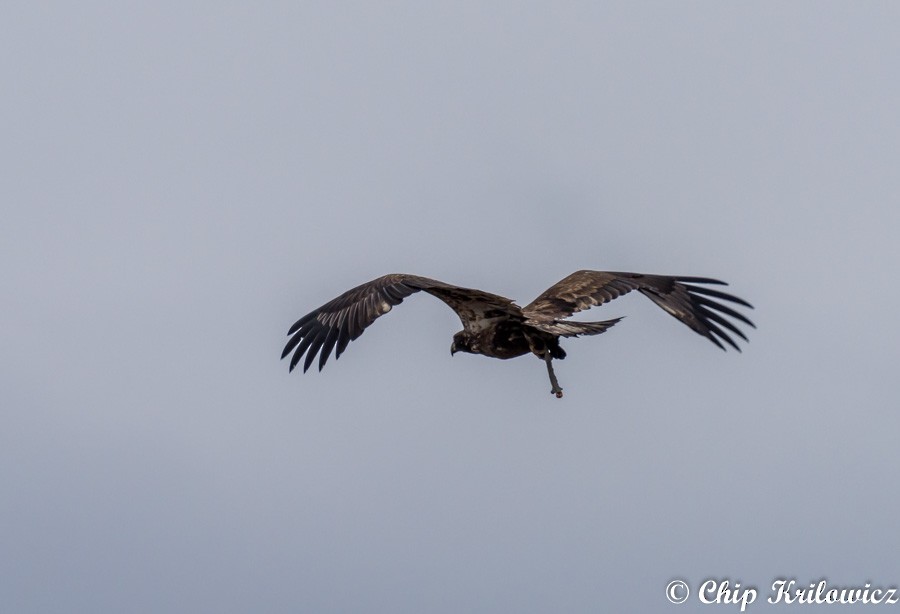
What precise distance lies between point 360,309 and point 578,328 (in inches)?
107

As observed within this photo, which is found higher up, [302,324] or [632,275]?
[632,275]

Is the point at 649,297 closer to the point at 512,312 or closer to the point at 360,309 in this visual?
the point at 512,312

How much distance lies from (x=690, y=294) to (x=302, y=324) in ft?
16.2

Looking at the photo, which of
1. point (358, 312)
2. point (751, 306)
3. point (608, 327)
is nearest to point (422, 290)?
point (358, 312)

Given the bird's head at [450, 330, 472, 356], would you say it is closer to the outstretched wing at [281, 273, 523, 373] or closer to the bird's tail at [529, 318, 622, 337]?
the outstretched wing at [281, 273, 523, 373]

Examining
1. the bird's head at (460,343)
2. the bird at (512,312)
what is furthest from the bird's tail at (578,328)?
the bird's head at (460,343)

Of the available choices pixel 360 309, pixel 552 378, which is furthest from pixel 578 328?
pixel 360 309

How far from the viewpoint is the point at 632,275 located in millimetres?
21078

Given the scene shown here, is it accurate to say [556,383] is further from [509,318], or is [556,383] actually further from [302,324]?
[302,324]

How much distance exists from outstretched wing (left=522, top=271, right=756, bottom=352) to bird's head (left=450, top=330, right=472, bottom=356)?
86cm

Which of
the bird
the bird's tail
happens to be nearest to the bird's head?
the bird

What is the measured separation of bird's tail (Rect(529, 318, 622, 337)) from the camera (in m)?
18.0

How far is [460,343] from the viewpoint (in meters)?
20.8

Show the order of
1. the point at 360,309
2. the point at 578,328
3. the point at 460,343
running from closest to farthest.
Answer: the point at 578,328, the point at 360,309, the point at 460,343
